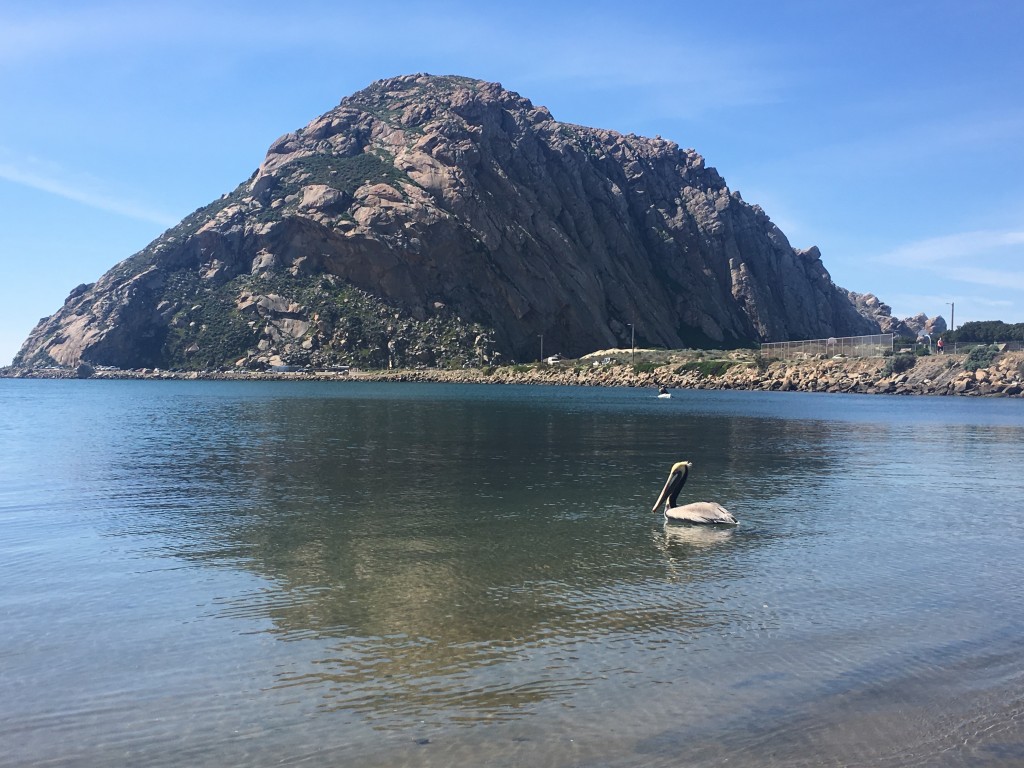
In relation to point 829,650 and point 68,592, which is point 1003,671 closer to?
point 829,650

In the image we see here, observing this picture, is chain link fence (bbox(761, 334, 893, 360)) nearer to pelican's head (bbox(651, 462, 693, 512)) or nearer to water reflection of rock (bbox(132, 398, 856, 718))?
water reflection of rock (bbox(132, 398, 856, 718))

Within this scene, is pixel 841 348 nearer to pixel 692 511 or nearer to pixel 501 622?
pixel 692 511

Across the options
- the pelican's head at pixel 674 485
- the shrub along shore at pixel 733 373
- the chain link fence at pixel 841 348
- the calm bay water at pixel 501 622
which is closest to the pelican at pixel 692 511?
the pelican's head at pixel 674 485

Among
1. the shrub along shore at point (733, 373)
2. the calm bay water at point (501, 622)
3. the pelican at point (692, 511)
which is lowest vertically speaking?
the calm bay water at point (501, 622)

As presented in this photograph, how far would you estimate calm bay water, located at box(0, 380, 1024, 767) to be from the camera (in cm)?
784

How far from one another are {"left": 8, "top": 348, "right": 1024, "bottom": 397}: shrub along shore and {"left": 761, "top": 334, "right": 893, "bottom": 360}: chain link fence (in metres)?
5.93

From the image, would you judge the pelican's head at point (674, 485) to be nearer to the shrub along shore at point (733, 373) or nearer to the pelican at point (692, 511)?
the pelican at point (692, 511)

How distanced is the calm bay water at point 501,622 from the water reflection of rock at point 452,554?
0.07m

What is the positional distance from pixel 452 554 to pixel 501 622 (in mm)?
4392

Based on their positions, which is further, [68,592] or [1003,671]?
[68,592]

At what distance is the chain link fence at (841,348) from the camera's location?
468 feet

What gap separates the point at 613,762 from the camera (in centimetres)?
734

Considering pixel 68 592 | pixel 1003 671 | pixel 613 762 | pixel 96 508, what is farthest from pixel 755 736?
pixel 96 508

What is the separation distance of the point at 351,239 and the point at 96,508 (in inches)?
6829
